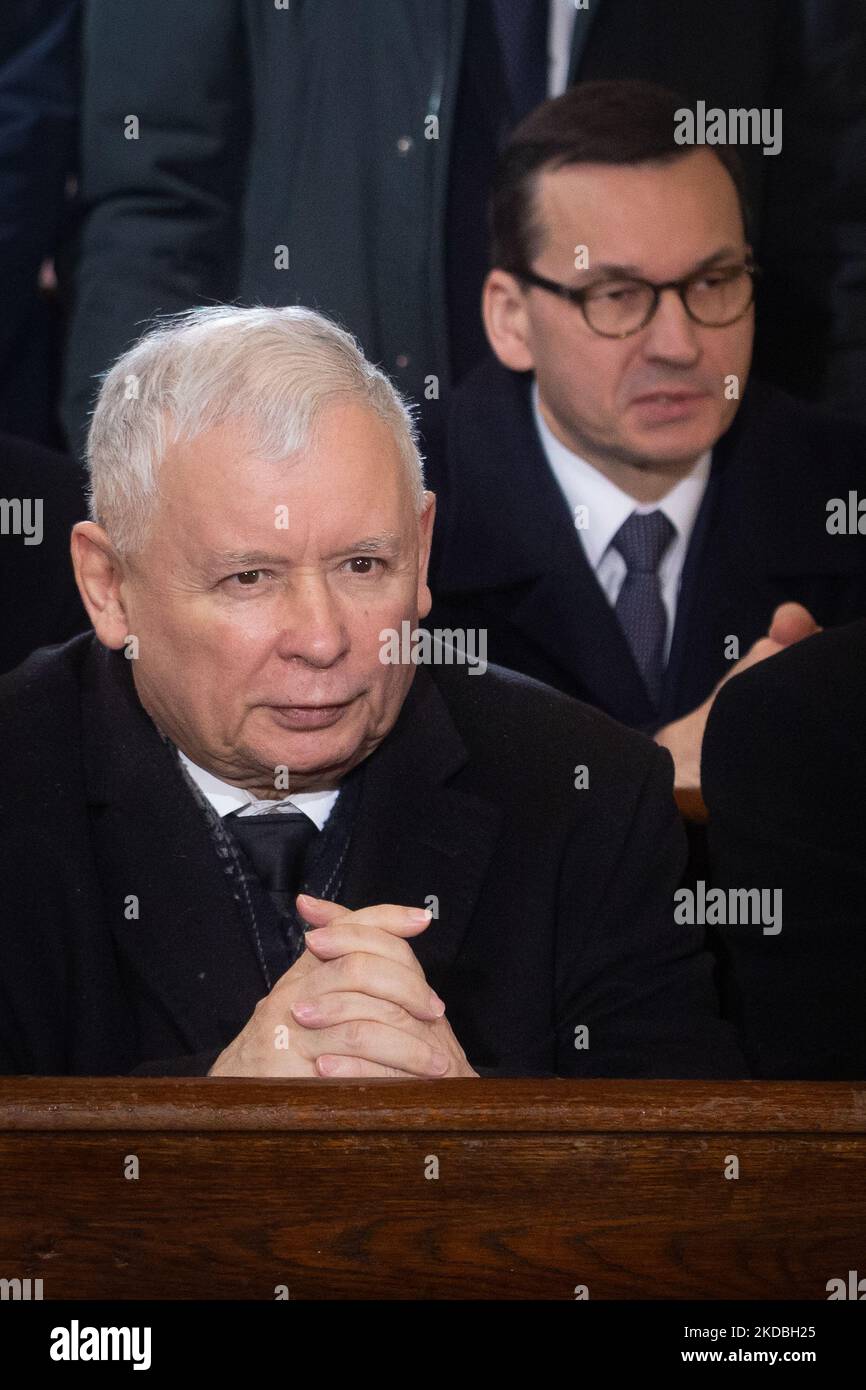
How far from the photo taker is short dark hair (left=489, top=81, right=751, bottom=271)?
308cm

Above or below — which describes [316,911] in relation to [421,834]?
below

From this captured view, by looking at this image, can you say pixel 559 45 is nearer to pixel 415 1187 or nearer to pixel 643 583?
pixel 643 583

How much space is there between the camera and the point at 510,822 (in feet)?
7.95

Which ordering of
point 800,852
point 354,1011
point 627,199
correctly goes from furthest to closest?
point 627,199, point 800,852, point 354,1011

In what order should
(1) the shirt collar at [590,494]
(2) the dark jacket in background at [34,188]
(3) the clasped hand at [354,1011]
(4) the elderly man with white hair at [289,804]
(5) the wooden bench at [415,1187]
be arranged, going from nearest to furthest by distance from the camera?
(5) the wooden bench at [415,1187] < (3) the clasped hand at [354,1011] < (4) the elderly man with white hair at [289,804] < (2) the dark jacket in background at [34,188] < (1) the shirt collar at [590,494]

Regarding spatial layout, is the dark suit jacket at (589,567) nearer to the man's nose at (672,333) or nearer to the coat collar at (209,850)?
the man's nose at (672,333)

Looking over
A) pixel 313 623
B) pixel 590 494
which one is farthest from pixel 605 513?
pixel 313 623

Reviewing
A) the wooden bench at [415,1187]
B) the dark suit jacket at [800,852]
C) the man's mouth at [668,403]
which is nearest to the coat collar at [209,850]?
the dark suit jacket at [800,852]

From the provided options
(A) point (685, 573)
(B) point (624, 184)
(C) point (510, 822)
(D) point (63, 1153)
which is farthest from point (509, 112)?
(D) point (63, 1153)

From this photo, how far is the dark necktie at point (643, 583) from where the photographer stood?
10.3ft

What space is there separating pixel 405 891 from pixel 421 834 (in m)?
0.08

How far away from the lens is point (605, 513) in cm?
317

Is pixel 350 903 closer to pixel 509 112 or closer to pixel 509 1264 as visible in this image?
pixel 509 1264

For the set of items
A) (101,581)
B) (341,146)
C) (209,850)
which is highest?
(341,146)
